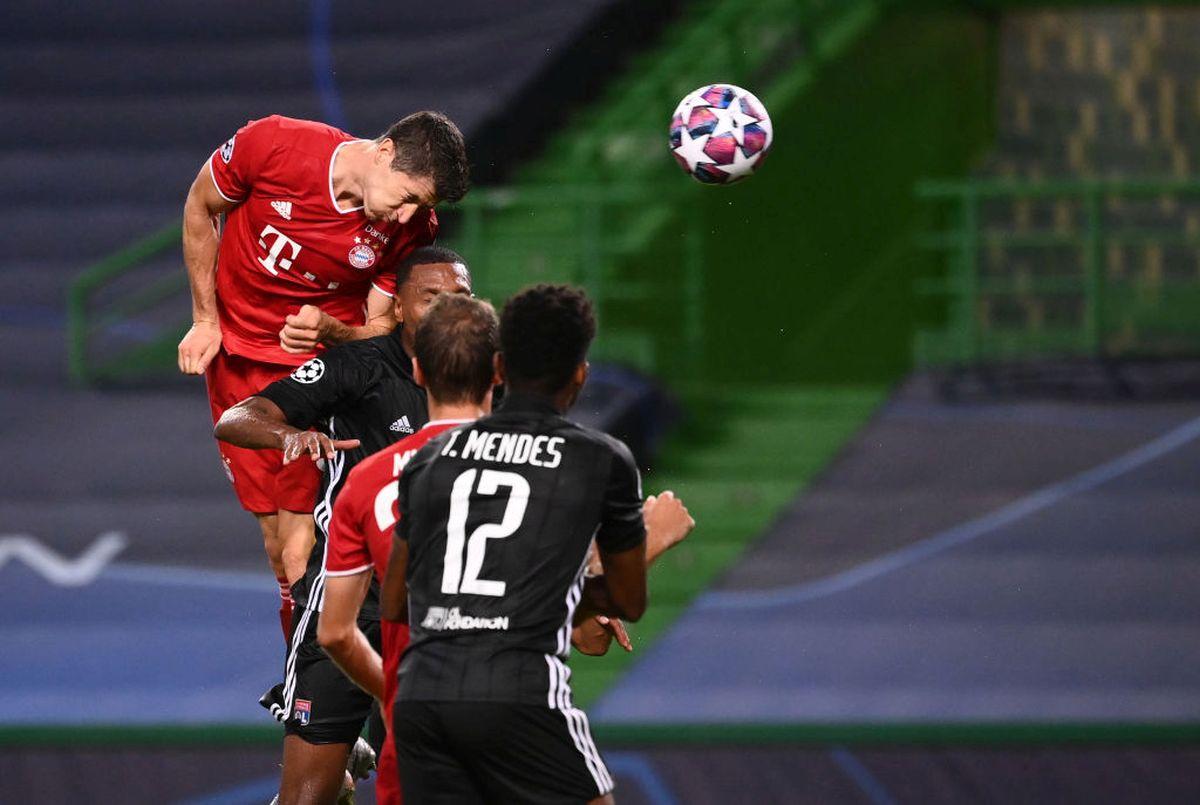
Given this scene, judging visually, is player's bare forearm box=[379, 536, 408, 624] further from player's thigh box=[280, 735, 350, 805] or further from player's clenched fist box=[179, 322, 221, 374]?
player's clenched fist box=[179, 322, 221, 374]

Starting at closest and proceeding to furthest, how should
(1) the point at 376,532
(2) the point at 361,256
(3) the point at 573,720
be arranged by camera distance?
(3) the point at 573,720 < (1) the point at 376,532 < (2) the point at 361,256

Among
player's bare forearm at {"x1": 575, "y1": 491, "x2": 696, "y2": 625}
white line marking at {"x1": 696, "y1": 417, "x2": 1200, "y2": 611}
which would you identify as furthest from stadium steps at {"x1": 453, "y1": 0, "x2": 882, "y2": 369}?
player's bare forearm at {"x1": 575, "y1": 491, "x2": 696, "y2": 625}

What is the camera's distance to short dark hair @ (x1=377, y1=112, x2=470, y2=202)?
5023 millimetres

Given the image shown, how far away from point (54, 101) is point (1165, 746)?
951 cm

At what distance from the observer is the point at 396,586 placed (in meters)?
4.25

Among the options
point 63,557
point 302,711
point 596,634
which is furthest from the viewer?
point 63,557

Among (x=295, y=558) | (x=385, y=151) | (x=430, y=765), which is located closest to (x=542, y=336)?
(x=430, y=765)

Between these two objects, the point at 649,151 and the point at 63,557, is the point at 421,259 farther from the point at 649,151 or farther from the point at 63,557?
the point at 649,151

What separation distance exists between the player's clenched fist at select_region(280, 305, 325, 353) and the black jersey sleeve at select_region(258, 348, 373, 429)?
0.11 metres

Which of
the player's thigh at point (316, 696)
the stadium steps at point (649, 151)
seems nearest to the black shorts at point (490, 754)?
the player's thigh at point (316, 696)

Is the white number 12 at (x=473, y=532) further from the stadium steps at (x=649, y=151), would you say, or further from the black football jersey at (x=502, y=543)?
the stadium steps at (x=649, y=151)

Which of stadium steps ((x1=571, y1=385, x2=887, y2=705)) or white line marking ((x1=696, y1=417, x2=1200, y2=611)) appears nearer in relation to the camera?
white line marking ((x1=696, y1=417, x2=1200, y2=611))

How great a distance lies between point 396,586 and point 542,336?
0.63 meters

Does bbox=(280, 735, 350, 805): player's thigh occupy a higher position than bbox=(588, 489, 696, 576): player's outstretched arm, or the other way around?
bbox=(588, 489, 696, 576): player's outstretched arm
